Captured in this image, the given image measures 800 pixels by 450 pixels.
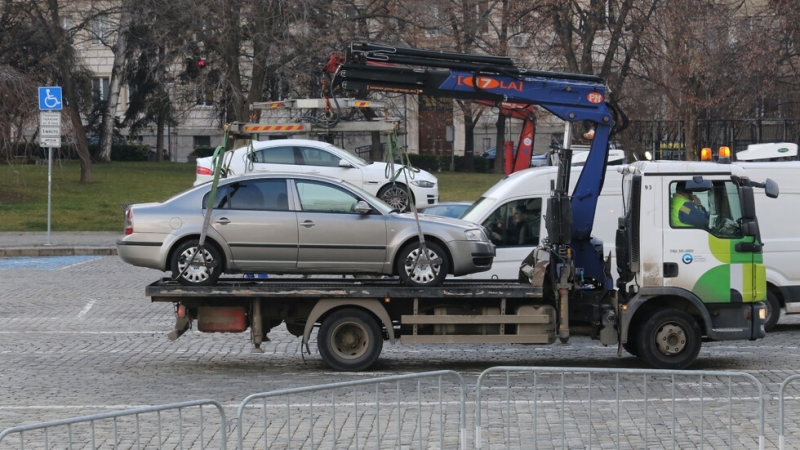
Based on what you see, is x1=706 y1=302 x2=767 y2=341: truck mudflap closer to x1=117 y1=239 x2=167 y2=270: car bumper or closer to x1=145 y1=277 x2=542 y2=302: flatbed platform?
x1=145 y1=277 x2=542 y2=302: flatbed platform

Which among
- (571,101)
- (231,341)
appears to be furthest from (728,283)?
(231,341)

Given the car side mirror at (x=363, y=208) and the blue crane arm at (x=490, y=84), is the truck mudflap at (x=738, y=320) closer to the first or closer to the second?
the blue crane arm at (x=490, y=84)

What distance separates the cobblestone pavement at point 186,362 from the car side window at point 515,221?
1443 millimetres

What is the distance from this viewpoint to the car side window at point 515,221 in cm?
1466

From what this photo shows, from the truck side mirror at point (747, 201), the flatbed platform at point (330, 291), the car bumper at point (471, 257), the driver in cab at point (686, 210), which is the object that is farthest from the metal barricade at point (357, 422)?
the truck side mirror at point (747, 201)

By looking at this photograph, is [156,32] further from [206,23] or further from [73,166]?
[73,166]

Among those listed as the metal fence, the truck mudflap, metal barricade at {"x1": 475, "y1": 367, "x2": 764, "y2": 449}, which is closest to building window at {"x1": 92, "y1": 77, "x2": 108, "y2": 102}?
the truck mudflap

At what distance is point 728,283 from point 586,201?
5.51 feet

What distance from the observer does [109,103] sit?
52344 mm

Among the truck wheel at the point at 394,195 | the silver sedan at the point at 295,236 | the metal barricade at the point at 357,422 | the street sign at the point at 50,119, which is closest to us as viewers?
the metal barricade at the point at 357,422

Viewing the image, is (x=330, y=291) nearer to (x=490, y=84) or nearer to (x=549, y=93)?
(x=490, y=84)

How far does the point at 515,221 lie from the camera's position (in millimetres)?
14688

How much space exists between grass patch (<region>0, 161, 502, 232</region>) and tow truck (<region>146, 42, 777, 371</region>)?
1884 centimetres

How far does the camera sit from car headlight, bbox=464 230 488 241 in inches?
478
